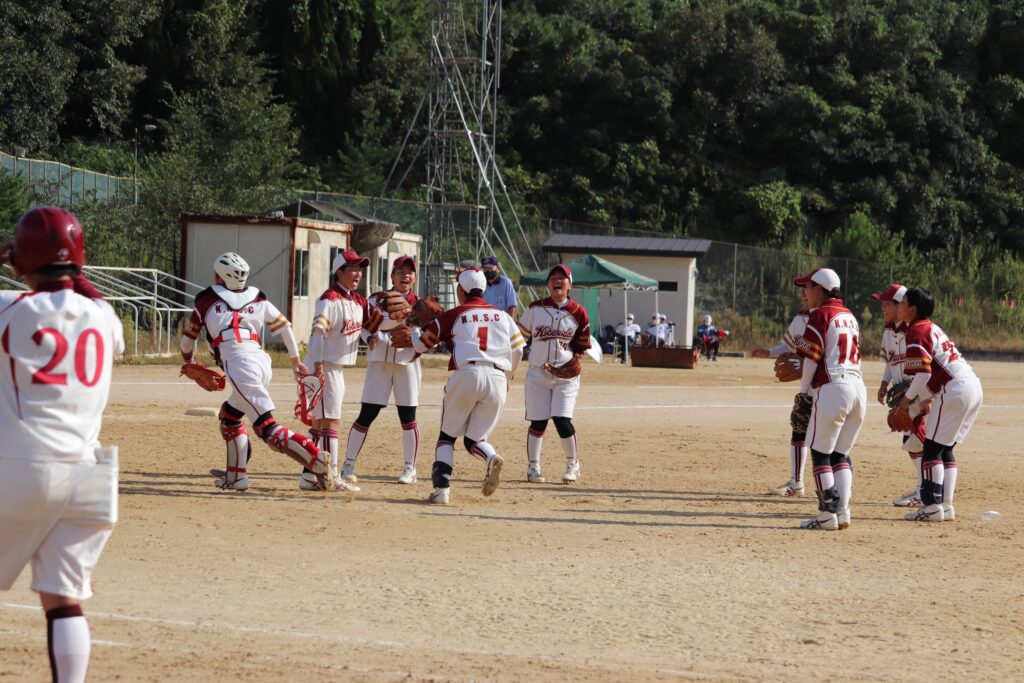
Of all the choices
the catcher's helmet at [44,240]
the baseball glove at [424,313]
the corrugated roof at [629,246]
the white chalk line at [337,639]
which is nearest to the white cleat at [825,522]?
the baseball glove at [424,313]

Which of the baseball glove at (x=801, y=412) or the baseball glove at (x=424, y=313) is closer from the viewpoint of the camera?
the baseball glove at (x=424, y=313)

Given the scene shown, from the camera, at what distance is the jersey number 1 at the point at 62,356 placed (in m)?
4.68

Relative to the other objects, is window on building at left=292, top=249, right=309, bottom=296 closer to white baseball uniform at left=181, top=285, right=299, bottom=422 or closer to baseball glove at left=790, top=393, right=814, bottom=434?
white baseball uniform at left=181, top=285, right=299, bottom=422

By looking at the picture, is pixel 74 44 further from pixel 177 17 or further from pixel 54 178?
pixel 54 178

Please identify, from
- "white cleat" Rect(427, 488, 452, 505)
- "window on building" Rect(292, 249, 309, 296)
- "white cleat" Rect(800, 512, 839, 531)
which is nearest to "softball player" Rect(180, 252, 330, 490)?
"white cleat" Rect(427, 488, 452, 505)

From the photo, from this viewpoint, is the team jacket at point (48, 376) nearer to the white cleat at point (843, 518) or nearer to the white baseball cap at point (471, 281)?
the white baseball cap at point (471, 281)

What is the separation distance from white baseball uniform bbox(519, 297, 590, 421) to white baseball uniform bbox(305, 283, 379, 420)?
1.77 m

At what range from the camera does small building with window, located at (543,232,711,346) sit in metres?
43.6

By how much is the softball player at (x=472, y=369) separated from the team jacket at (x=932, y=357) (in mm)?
3214

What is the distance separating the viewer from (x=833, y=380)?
33.2 feet

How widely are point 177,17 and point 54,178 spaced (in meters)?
21.3

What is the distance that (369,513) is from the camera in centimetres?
1039

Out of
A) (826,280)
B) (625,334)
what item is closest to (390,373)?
(826,280)

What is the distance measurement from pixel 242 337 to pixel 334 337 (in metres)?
1.06
